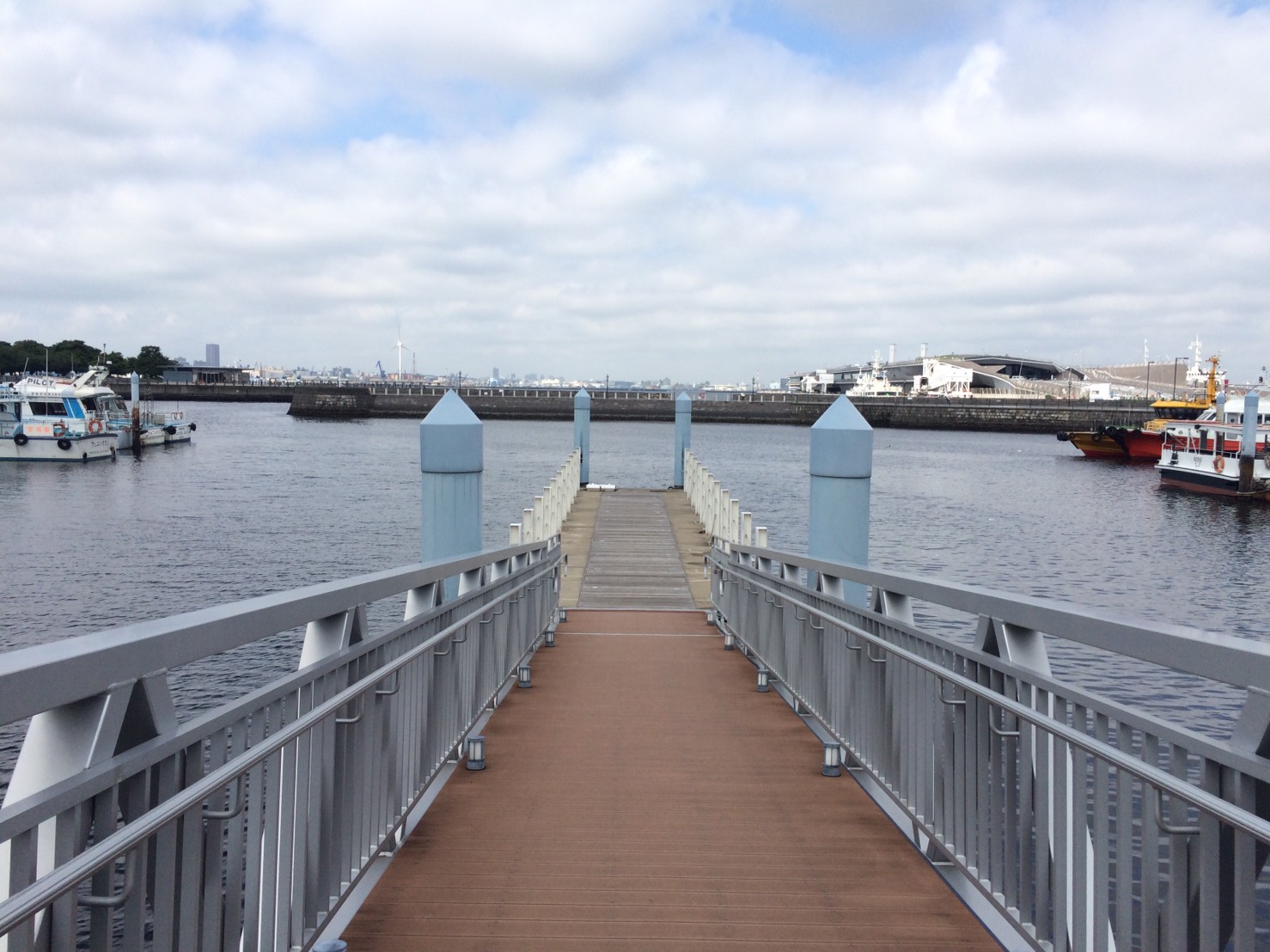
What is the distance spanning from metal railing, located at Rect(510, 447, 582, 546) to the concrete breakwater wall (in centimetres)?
9285

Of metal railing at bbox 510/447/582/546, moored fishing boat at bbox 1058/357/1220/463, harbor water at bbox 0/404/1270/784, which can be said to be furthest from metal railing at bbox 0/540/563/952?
moored fishing boat at bbox 1058/357/1220/463

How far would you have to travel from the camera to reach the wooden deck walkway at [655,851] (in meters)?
3.83

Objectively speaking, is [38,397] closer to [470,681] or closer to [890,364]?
[470,681]

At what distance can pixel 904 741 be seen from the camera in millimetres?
4621

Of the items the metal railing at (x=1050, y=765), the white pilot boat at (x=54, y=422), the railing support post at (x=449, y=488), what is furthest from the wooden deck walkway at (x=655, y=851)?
the white pilot boat at (x=54, y=422)

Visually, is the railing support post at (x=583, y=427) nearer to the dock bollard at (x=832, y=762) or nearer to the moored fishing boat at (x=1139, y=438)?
the dock bollard at (x=832, y=762)

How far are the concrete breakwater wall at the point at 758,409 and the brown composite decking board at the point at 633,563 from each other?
312ft

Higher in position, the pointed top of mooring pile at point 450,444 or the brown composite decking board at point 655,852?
the pointed top of mooring pile at point 450,444

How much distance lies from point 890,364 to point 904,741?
613ft

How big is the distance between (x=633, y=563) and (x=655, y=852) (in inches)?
500

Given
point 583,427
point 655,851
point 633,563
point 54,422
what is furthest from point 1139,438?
point 655,851

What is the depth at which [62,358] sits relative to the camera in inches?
6309

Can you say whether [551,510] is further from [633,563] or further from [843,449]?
[843,449]

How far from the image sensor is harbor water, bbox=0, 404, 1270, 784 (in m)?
19.0
